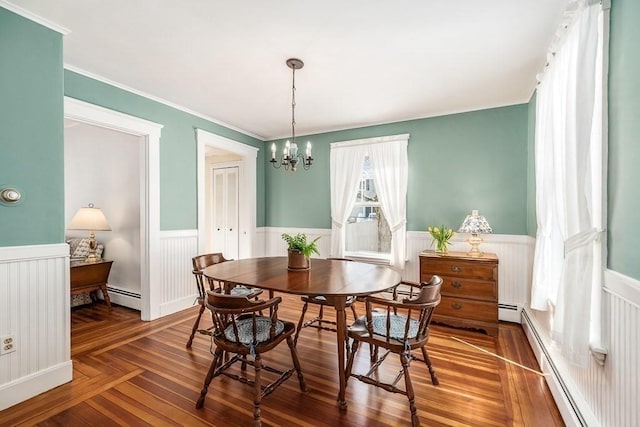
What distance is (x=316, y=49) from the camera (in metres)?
2.39

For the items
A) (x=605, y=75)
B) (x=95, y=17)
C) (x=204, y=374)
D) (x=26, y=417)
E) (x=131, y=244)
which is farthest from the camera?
(x=131, y=244)

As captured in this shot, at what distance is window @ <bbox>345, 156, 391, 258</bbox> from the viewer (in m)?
4.47

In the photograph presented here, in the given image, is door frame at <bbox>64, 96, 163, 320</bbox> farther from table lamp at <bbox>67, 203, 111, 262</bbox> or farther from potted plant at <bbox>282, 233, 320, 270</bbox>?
potted plant at <bbox>282, 233, 320, 270</bbox>

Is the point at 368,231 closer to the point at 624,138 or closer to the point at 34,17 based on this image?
the point at 624,138

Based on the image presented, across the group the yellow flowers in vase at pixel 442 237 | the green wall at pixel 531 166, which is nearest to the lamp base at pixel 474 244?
the yellow flowers in vase at pixel 442 237

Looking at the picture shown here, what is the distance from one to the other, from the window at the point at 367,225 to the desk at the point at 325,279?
1.78 meters

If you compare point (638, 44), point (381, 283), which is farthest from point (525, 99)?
point (381, 283)

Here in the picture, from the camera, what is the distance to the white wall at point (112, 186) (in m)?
3.82

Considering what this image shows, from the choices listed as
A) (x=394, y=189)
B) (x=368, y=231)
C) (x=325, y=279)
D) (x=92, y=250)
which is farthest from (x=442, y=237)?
(x=92, y=250)

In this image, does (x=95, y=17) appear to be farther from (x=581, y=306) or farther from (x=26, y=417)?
(x=581, y=306)

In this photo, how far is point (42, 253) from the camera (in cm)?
212

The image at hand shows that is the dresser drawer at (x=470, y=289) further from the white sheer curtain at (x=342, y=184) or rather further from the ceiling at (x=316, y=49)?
the ceiling at (x=316, y=49)

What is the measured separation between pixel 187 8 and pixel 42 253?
6.50 feet

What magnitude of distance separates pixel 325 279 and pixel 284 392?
32.9 inches
